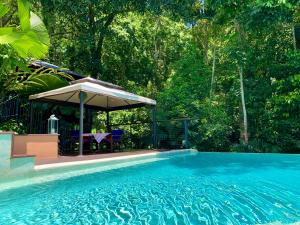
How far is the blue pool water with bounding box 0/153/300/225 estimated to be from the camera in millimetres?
3836

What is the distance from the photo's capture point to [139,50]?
59.3 ft

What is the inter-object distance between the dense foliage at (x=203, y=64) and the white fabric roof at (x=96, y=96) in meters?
1.58

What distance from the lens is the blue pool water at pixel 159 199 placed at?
3836mm

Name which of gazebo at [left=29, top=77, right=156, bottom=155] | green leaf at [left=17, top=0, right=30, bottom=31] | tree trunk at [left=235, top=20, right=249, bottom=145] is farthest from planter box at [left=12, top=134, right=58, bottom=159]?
tree trunk at [left=235, top=20, right=249, bottom=145]

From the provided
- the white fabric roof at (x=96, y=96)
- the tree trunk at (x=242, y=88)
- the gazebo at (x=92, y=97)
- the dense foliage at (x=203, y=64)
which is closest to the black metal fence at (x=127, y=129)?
the dense foliage at (x=203, y=64)

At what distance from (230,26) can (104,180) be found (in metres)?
13.0

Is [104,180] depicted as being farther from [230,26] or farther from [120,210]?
[230,26]

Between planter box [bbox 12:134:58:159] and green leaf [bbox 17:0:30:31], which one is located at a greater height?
green leaf [bbox 17:0:30:31]

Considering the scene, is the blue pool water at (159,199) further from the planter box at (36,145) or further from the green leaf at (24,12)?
the green leaf at (24,12)

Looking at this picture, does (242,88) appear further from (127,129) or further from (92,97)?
(92,97)

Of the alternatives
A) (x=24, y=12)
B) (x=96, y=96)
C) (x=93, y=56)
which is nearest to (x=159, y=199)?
(x=24, y=12)

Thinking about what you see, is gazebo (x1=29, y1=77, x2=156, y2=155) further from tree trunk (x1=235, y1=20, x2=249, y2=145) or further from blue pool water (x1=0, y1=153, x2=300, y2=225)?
tree trunk (x1=235, y1=20, x2=249, y2=145)

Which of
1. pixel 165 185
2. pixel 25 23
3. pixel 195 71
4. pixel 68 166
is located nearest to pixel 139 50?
pixel 195 71

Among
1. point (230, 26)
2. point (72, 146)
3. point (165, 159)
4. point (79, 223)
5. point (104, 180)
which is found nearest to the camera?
point (79, 223)
